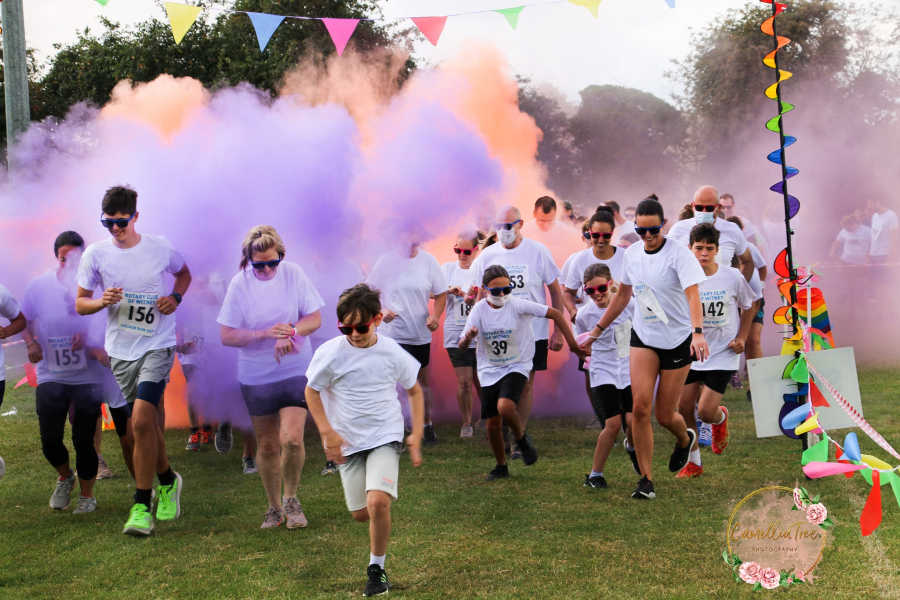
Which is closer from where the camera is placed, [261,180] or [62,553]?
[62,553]

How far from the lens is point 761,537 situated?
3754 millimetres

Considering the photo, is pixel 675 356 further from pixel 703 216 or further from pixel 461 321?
pixel 461 321

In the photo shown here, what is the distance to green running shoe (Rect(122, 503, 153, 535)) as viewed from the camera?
5.32m

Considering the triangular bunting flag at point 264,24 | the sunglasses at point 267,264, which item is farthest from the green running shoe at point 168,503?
the triangular bunting flag at point 264,24

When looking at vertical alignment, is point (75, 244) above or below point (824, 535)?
above

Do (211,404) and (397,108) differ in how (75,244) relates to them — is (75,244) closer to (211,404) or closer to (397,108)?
(211,404)

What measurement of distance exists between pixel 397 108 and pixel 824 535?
247 inches

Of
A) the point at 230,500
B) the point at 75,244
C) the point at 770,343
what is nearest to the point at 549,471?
the point at 230,500

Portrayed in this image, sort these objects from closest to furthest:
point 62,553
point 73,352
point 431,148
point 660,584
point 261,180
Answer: point 660,584 < point 62,553 < point 73,352 < point 261,180 < point 431,148

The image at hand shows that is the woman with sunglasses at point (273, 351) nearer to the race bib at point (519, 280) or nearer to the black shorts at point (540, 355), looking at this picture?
the race bib at point (519, 280)

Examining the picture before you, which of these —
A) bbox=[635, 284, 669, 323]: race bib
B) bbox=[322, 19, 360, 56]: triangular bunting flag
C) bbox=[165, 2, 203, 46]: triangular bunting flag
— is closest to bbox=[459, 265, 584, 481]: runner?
bbox=[635, 284, 669, 323]: race bib

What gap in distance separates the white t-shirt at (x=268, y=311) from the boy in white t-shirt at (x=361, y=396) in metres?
1.00

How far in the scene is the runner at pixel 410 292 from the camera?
26.0 ft

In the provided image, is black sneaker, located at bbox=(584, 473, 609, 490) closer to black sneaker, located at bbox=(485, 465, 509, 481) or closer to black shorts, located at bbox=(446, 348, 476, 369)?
black sneaker, located at bbox=(485, 465, 509, 481)
